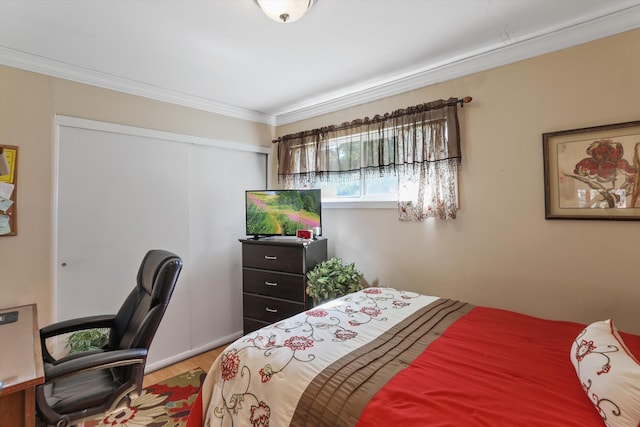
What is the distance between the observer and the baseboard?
2.79 meters

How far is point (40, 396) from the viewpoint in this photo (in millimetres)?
1324

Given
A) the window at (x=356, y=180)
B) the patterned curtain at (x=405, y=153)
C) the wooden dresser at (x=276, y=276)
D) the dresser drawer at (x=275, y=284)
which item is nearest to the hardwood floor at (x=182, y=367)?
the wooden dresser at (x=276, y=276)

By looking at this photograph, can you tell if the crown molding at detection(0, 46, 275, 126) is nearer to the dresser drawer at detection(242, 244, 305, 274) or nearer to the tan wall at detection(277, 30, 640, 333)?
the dresser drawer at detection(242, 244, 305, 274)

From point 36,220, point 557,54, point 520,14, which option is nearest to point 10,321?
point 36,220

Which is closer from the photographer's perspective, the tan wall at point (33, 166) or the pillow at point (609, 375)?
the pillow at point (609, 375)

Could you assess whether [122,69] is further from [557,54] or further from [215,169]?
[557,54]

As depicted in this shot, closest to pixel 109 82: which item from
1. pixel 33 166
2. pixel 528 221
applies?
pixel 33 166

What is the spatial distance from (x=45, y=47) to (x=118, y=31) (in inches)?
24.5

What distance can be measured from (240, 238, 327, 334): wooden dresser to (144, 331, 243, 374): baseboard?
1.27 feet

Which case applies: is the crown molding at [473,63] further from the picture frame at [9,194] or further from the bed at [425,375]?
the picture frame at [9,194]

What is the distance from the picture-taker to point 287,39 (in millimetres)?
2053

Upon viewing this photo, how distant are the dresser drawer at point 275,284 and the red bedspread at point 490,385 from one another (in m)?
1.46

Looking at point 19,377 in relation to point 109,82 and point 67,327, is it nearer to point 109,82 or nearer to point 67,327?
point 67,327

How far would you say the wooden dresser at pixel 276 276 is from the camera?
2820mm
